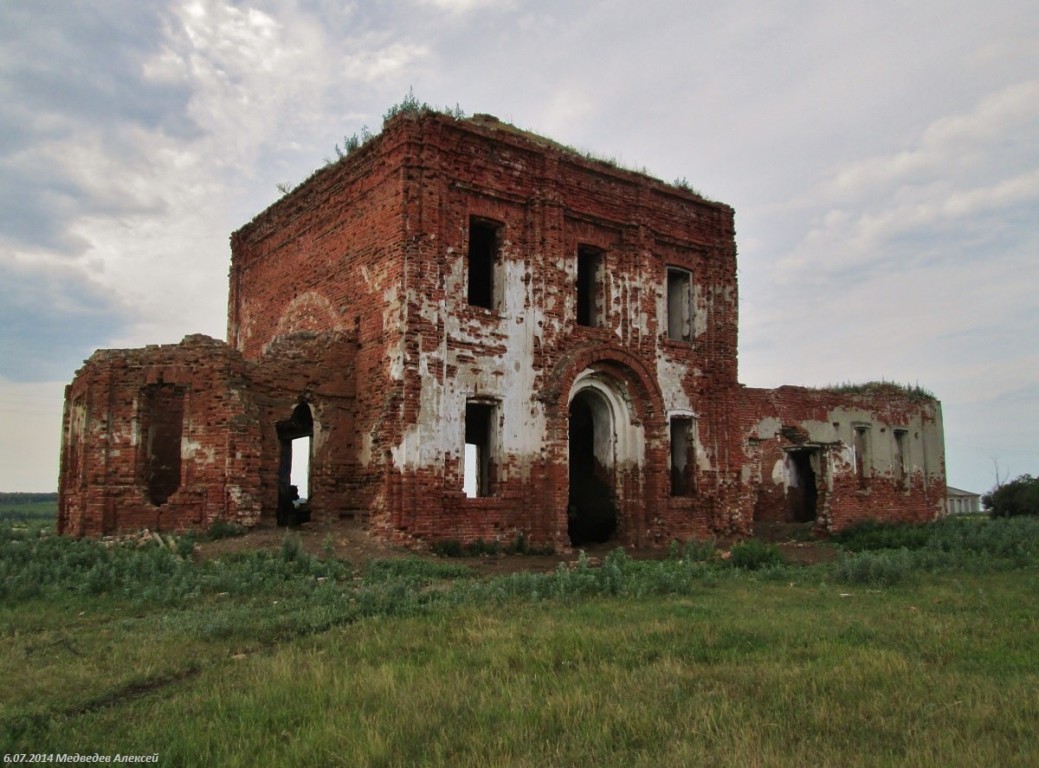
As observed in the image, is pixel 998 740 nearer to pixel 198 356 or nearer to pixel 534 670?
pixel 534 670

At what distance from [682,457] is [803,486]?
24.2ft

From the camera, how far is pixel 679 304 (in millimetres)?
19547

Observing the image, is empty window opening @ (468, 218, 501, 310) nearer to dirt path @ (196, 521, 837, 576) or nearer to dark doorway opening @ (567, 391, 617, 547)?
dark doorway opening @ (567, 391, 617, 547)

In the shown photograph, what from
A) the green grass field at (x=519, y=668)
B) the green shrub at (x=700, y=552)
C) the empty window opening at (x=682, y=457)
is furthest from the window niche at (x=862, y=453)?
the green grass field at (x=519, y=668)

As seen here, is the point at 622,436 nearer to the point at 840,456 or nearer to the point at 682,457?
the point at 682,457

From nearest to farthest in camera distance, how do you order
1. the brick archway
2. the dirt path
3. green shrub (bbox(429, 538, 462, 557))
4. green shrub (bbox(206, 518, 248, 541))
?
the dirt path < green shrub (bbox(206, 518, 248, 541)) < green shrub (bbox(429, 538, 462, 557)) < the brick archway

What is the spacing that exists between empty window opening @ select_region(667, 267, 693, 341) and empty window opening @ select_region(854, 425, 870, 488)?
8.51 m

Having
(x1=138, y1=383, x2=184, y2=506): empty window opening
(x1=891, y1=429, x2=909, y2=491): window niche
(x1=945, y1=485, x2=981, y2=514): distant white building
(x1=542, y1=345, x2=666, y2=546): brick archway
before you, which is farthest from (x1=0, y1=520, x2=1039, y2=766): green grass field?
(x1=945, y1=485, x2=981, y2=514): distant white building

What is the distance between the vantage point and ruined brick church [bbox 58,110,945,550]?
14.6 meters

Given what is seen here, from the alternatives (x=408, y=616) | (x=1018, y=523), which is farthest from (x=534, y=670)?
(x=1018, y=523)

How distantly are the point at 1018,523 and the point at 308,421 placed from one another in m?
16.6

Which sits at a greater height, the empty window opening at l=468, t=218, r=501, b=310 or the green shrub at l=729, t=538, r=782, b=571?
the empty window opening at l=468, t=218, r=501, b=310

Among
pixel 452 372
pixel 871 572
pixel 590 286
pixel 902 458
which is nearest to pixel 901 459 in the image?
pixel 902 458

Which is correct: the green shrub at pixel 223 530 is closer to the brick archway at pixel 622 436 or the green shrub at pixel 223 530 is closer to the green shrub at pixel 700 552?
the brick archway at pixel 622 436
